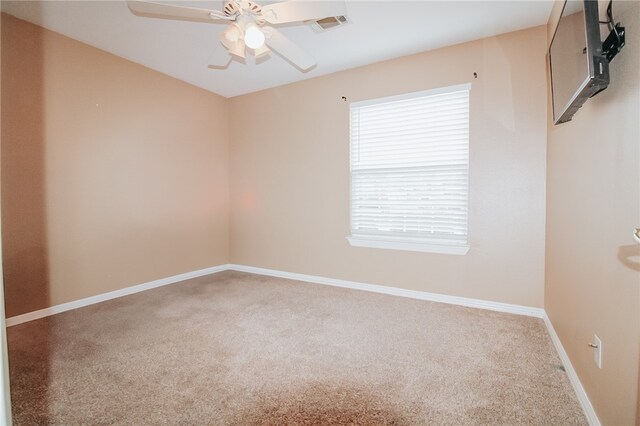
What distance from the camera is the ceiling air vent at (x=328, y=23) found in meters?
2.59

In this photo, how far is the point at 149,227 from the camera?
3.69 metres

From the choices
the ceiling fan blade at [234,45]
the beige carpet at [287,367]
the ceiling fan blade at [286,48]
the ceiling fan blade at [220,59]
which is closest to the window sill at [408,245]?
the beige carpet at [287,367]

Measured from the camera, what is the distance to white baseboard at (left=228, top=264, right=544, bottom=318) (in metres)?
2.81

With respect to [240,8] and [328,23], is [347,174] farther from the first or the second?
[240,8]

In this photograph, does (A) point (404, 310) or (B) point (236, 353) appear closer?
(B) point (236, 353)

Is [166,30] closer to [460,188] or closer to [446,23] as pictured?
[446,23]

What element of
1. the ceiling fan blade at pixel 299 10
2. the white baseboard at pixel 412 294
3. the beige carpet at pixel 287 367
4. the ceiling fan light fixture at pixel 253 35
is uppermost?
the ceiling fan blade at pixel 299 10

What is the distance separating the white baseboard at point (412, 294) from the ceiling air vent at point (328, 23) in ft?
8.94

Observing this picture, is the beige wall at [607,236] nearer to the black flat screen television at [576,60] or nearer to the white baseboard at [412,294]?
the black flat screen television at [576,60]

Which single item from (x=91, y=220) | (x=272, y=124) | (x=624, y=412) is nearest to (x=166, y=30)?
(x=272, y=124)

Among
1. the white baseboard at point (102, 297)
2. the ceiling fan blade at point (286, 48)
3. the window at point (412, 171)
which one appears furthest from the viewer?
the window at point (412, 171)

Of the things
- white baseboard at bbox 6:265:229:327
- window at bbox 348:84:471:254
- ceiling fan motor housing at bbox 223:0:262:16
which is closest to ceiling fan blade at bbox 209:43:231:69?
ceiling fan motor housing at bbox 223:0:262:16

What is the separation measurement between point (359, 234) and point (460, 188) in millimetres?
1228

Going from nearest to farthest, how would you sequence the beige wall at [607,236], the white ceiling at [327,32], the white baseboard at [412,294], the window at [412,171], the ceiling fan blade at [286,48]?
1. the beige wall at [607,236]
2. the ceiling fan blade at [286,48]
3. the white ceiling at [327,32]
4. the white baseboard at [412,294]
5. the window at [412,171]
